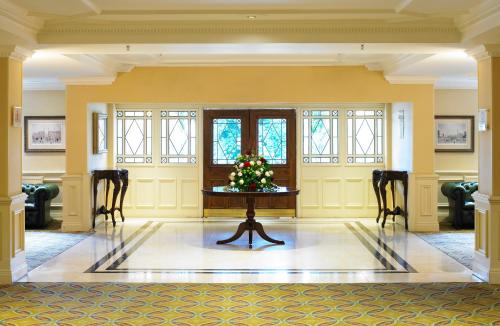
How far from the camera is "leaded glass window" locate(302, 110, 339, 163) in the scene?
12586mm

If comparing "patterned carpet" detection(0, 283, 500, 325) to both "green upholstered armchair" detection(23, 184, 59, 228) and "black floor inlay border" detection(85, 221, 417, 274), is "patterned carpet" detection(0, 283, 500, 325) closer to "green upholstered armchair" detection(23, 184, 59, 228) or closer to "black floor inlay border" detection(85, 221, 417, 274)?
"black floor inlay border" detection(85, 221, 417, 274)

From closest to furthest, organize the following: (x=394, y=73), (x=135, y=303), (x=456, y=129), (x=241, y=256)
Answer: (x=135, y=303) → (x=241, y=256) → (x=394, y=73) → (x=456, y=129)

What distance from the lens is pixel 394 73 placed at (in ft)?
34.1

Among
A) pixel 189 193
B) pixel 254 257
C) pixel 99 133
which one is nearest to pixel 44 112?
pixel 99 133

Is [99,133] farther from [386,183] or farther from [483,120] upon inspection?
[483,120]

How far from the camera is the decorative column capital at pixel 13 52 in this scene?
6.96 meters

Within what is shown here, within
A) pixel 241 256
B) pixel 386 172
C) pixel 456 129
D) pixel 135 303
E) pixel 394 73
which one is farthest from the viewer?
pixel 456 129

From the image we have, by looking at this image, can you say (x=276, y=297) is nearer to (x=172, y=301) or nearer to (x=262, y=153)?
(x=172, y=301)

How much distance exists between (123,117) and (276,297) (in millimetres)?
7198

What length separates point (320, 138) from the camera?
497 inches

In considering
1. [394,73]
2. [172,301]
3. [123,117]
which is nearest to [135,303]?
[172,301]

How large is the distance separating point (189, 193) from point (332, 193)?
2717 millimetres

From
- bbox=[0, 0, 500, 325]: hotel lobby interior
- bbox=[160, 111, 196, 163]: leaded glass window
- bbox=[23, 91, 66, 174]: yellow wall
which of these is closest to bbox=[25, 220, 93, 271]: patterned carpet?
bbox=[0, 0, 500, 325]: hotel lobby interior

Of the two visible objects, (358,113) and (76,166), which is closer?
(76,166)
